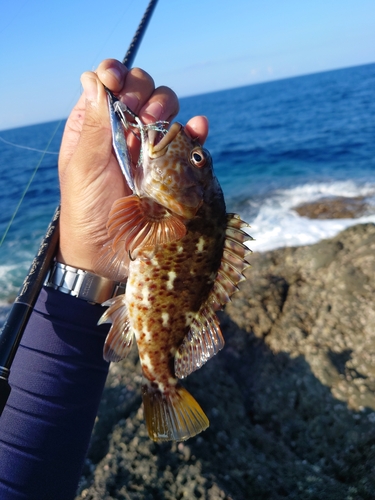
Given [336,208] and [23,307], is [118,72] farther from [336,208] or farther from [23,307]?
[336,208]

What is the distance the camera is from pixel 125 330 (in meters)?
2.55

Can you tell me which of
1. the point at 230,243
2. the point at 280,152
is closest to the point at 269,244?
the point at 230,243

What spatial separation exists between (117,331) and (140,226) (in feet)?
2.20

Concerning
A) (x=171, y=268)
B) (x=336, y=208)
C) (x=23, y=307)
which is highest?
(x=336, y=208)

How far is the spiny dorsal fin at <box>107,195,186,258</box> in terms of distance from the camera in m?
2.34

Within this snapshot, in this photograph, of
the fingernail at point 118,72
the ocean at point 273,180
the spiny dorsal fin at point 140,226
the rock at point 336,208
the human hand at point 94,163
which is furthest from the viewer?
the rock at point 336,208

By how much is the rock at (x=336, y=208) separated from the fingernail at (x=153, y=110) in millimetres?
8586

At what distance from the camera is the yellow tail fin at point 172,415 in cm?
240

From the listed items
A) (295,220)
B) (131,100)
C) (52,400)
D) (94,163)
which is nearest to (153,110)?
(131,100)

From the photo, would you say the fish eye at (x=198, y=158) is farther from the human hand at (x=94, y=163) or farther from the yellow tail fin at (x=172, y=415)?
the yellow tail fin at (x=172, y=415)

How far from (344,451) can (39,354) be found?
2838 millimetres

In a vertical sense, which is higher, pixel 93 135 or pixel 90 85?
pixel 90 85

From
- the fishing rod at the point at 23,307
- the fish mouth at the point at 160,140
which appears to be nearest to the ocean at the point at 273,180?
the fishing rod at the point at 23,307

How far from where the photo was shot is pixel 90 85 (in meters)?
2.52
